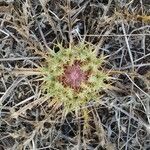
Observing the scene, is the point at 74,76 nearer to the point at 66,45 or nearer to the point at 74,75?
the point at 74,75

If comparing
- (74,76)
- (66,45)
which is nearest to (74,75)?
(74,76)

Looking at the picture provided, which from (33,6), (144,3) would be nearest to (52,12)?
(33,6)

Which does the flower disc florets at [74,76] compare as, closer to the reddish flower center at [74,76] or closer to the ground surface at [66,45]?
the reddish flower center at [74,76]

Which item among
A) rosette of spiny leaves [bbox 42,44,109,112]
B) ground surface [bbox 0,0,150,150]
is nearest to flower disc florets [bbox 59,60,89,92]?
rosette of spiny leaves [bbox 42,44,109,112]

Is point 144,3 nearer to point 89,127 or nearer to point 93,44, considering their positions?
point 93,44

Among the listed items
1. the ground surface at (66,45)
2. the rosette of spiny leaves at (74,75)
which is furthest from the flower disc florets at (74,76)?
the ground surface at (66,45)

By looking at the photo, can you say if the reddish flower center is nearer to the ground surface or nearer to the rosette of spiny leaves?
the rosette of spiny leaves
